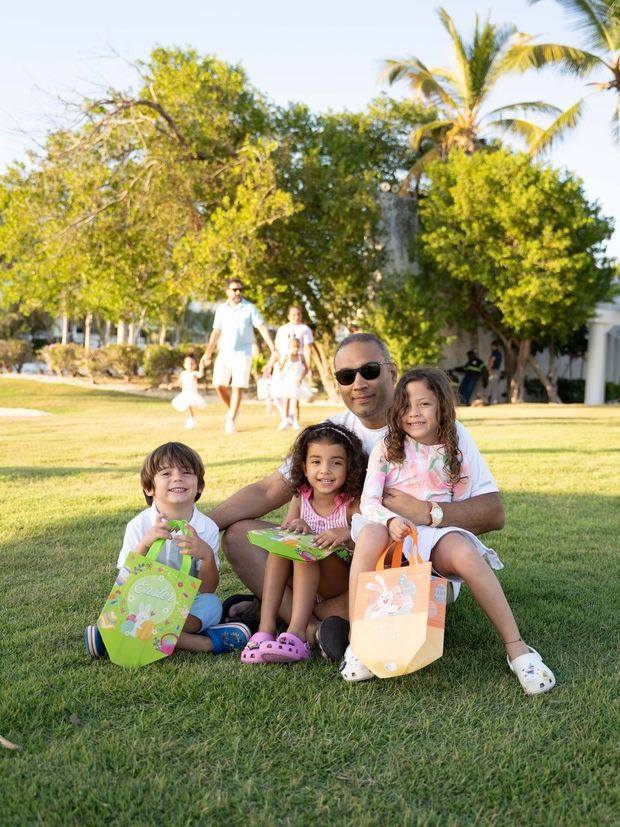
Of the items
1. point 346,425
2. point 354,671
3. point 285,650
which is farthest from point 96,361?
point 354,671

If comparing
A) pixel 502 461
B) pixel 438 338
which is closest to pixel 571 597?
pixel 502 461

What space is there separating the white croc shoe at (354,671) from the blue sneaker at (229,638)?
517 mm

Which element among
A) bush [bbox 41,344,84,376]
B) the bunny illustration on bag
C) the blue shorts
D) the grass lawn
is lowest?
the grass lawn

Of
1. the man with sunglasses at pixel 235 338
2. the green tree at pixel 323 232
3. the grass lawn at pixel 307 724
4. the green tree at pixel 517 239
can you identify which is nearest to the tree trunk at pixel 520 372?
the green tree at pixel 517 239

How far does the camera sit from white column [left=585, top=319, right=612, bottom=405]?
84.2 feet

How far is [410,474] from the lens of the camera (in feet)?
11.2

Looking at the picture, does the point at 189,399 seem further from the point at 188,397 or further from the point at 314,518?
the point at 314,518

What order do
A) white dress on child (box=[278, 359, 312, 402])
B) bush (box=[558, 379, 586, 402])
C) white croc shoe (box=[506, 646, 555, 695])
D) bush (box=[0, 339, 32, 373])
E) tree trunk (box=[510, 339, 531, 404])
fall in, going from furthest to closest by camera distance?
bush (box=[0, 339, 32, 373]) → bush (box=[558, 379, 586, 402]) → tree trunk (box=[510, 339, 531, 404]) → white dress on child (box=[278, 359, 312, 402]) → white croc shoe (box=[506, 646, 555, 695])

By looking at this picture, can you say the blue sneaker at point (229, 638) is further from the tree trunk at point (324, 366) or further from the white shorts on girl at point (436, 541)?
the tree trunk at point (324, 366)

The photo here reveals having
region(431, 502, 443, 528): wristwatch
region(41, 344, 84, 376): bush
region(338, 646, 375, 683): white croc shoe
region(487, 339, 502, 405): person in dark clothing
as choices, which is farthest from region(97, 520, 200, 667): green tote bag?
region(41, 344, 84, 376): bush

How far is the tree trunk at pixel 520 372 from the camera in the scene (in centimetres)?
2538

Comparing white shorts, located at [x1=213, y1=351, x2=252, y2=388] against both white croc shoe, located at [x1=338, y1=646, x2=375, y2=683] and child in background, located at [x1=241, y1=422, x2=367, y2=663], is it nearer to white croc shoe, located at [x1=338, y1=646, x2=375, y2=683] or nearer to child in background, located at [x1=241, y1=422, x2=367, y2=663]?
child in background, located at [x1=241, y1=422, x2=367, y2=663]

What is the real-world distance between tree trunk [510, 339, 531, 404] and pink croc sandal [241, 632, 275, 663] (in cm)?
2297

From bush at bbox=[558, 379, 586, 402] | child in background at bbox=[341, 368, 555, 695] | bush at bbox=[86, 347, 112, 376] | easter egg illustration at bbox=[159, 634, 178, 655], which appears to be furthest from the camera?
bush at bbox=[86, 347, 112, 376]
